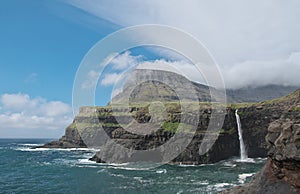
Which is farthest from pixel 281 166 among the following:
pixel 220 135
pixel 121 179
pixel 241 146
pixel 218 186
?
pixel 241 146

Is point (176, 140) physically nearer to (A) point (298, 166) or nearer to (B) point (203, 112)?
(B) point (203, 112)

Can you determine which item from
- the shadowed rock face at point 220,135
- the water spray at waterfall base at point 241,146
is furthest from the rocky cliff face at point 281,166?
the water spray at waterfall base at point 241,146

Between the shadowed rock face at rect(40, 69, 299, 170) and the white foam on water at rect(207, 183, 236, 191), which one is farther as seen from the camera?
the shadowed rock face at rect(40, 69, 299, 170)

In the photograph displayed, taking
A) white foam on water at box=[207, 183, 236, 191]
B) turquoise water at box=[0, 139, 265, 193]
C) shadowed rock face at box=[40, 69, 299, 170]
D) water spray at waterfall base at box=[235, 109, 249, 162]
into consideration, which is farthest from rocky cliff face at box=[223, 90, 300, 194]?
water spray at waterfall base at box=[235, 109, 249, 162]

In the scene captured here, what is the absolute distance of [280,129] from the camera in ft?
97.0

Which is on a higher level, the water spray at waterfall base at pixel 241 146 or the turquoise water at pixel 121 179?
the water spray at waterfall base at pixel 241 146

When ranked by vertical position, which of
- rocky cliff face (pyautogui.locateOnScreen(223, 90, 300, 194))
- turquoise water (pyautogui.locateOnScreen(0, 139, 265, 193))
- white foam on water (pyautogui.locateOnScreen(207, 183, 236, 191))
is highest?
rocky cliff face (pyautogui.locateOnScreen(223, 90, 300, 194))

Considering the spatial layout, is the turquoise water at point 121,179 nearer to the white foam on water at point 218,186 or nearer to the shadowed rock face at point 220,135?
the white foam on water at point 218,186

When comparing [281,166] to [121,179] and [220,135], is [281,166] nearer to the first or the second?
[121,179]

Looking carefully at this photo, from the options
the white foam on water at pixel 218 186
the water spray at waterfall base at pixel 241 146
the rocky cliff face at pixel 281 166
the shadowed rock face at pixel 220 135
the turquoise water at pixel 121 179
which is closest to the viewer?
the rocky cliff face at pixel 281 166

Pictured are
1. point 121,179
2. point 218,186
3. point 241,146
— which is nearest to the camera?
point 218,186

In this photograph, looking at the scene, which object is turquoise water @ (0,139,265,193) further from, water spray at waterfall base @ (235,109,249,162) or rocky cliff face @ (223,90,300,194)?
rocky cliff face @ (223,90,300,194)

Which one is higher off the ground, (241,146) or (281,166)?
(241,146)

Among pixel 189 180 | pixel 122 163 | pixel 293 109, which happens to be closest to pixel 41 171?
pixel 122 163
